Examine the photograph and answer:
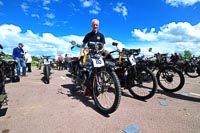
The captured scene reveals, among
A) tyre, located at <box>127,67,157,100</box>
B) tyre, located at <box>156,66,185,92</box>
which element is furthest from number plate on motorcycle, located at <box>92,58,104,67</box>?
tyre, located at <box>156,66,185,92</box>

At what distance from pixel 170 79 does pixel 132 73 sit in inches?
61.2

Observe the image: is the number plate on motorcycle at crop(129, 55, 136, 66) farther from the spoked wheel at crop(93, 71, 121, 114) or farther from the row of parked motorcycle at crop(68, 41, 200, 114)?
the spoked wheel at crop(93, 71, 121, 114)

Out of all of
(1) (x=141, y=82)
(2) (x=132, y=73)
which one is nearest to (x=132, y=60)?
(2) (x=132, y=73)

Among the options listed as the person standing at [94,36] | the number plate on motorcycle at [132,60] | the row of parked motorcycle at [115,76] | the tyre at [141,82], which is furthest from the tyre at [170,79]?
the person standing at [94,36]

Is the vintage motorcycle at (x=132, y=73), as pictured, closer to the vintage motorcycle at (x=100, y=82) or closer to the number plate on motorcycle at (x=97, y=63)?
the vintage motorcycle at (x=100, y=82)

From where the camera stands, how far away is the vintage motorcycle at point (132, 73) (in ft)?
13.9

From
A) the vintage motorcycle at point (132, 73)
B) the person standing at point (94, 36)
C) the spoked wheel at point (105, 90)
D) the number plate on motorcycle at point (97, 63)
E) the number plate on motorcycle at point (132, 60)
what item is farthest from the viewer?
the person standing at point (94, 36)

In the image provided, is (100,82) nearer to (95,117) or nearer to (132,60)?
(95,117)

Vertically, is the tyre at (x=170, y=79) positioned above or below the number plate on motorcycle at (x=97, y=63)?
below

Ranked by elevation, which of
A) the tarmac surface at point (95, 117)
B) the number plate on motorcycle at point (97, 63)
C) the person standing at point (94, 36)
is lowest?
the tarmac surface at point (95, 117)

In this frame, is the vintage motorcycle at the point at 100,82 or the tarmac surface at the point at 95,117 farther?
the vintage motorcycle at the point at 100,82

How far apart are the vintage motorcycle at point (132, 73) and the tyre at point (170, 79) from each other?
101 centimetres

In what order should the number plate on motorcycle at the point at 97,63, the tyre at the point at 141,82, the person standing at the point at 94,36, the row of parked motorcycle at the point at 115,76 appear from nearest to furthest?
the row of parked motorcycle at the point at 115,76 → the number plate on motorcycle at the point at 97,63 → the tyre at the point at 141,82 → the person standing at the point at 94,36

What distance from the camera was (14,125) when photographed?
2715 millimetres
